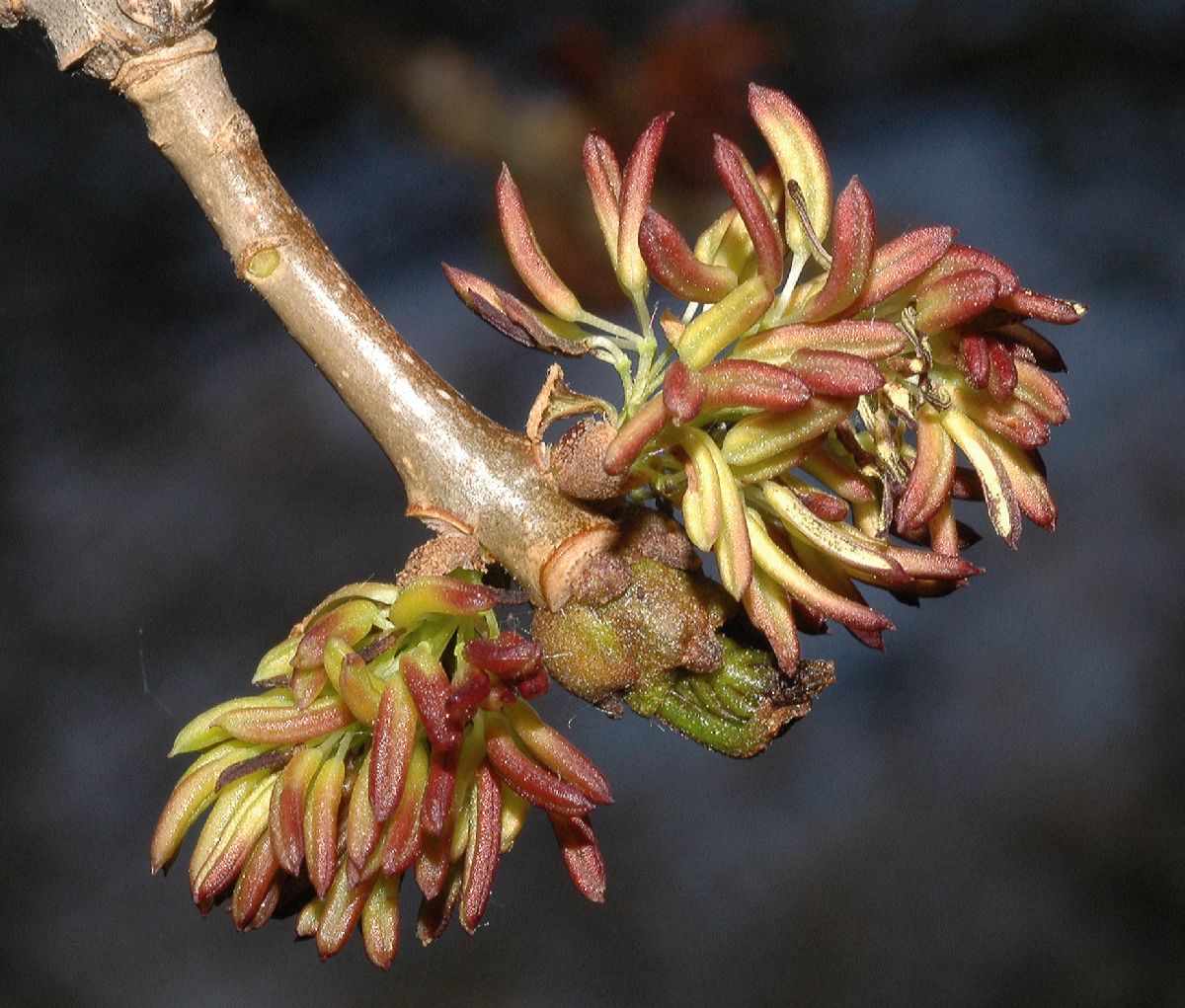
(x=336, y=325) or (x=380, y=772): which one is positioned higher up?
(x=336, y=325)

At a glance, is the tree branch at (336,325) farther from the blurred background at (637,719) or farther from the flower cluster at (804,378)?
the blurred background at (637,719)

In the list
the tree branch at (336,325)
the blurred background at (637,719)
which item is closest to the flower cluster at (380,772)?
the tree branch at (336,325)

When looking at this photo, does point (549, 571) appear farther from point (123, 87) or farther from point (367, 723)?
point (123, 87)

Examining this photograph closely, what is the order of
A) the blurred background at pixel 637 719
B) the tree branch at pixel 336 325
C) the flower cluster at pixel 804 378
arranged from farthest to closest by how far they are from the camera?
the blurred background at pixel 637 719
the tree branch at pixel 336 325
the flower cluster at pixel 804 378

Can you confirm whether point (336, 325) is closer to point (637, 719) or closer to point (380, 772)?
point (380, 772)

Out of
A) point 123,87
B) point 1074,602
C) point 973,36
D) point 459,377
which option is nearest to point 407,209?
point 459,377

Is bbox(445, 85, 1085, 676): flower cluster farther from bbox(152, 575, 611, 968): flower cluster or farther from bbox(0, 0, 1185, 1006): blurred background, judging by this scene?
bbox(0, 0, 1185, 1006): blurred background

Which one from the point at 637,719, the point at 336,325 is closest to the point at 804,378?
the point at 336,325

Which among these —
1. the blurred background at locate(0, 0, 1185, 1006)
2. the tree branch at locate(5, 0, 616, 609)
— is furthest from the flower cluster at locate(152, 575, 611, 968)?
the blurred background at locate(0, 0, 1185, 1006)
